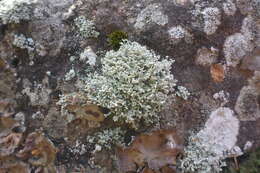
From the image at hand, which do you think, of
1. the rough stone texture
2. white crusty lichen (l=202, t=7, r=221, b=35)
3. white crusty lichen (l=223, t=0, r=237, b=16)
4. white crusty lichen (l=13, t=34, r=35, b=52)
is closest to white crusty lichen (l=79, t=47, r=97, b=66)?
the rough stone texture

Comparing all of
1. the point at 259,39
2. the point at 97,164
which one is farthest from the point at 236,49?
the point at 97,164

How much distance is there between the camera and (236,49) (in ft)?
7.97

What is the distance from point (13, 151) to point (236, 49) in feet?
4.54

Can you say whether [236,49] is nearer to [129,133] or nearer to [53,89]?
[129,133]

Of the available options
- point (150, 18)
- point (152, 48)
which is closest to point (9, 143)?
point (152, 48)

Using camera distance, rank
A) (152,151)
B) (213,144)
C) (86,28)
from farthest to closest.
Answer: (86,28), (213,144), (152,151)

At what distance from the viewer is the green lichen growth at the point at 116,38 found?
93.9 inches

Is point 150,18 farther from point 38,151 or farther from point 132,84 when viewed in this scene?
point 38,151

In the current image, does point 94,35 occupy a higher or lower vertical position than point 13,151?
higher

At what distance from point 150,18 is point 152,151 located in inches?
30.7

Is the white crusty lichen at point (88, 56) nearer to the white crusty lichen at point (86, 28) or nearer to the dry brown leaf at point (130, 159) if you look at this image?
the white crusty lichen at point (86, 28)

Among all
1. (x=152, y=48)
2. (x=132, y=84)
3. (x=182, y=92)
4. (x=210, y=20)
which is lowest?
(x=182, y=92)

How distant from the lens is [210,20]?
95.2 inches

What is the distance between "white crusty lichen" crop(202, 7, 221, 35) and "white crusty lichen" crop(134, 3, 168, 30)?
0.23 metres
